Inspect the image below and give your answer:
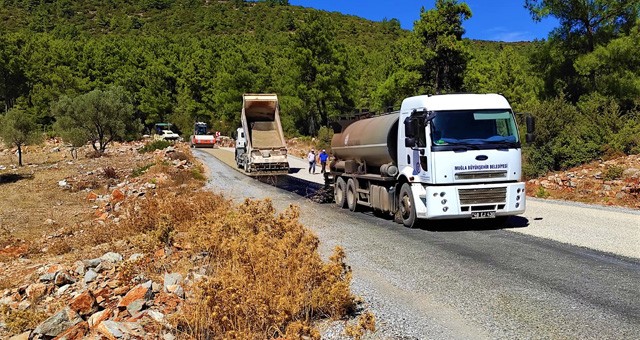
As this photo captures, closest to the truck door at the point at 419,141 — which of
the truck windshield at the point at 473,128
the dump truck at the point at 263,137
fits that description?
the truck windshield at the point at 473,128

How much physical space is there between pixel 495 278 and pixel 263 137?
2507cm

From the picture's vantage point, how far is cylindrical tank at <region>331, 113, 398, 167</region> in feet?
44.4

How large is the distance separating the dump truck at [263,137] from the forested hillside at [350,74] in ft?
24.3

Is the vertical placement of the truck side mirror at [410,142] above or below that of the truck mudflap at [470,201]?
above

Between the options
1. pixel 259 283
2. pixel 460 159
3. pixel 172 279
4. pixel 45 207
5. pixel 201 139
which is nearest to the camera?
pixel 259 283

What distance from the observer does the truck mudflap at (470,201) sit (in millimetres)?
11297

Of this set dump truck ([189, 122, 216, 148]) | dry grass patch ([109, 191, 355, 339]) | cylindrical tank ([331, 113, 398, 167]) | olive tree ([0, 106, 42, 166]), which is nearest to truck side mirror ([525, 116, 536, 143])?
cylindrical tank ([331, 113, 398, 167])

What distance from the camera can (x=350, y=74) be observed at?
54.5 meters

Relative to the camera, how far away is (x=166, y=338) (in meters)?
4.80

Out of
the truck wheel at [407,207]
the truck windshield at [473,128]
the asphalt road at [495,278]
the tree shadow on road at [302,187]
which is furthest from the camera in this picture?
the tree shadow on road at [302,187]

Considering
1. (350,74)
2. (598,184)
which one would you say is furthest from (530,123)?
(350,74)

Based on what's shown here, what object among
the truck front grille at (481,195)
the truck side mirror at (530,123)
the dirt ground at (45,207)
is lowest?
the dirt ground at (45,207)

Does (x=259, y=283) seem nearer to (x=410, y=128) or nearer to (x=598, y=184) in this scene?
(x=410, y=128)

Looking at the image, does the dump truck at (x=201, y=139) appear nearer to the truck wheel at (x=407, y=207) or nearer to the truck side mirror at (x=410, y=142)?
the truck wheel at (x=407, y=207)
